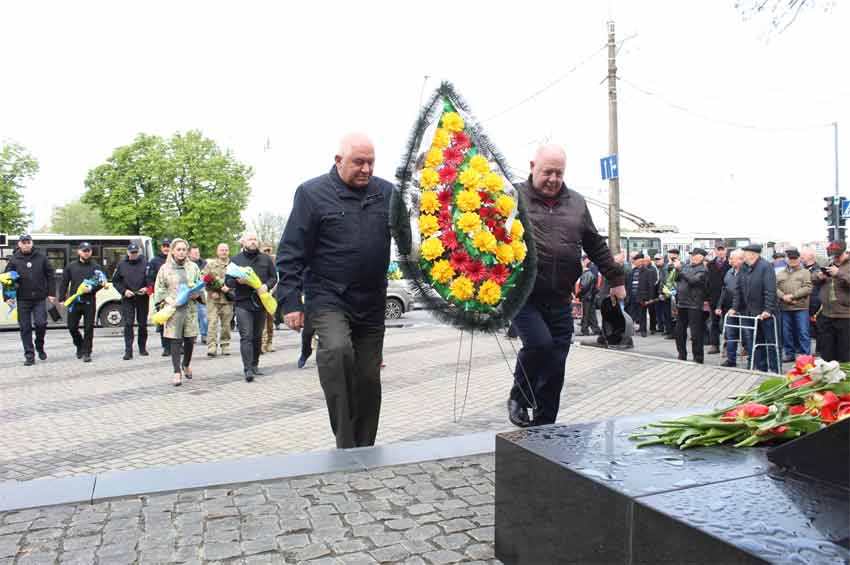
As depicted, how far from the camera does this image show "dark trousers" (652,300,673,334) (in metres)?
16.0

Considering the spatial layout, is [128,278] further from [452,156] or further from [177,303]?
[452,156]

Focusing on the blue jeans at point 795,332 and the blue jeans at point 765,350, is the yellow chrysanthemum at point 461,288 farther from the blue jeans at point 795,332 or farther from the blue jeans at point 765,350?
the blue jeans at point 795,332

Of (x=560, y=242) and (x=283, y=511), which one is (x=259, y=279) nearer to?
(x=560, y=242)

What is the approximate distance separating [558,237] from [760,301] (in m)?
6.66

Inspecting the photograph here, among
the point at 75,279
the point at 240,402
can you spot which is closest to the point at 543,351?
the point at 240,402

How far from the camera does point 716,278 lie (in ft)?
41.0

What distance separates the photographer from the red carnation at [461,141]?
483 cm

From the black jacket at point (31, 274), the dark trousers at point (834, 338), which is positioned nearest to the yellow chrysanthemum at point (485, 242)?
the dark trousers at point (834, 338)

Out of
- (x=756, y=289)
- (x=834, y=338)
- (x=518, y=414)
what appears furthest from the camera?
(x=756, y=289)

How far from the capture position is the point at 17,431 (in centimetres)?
649

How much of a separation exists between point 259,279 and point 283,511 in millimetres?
6600

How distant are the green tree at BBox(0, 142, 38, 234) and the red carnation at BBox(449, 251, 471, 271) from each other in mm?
45084

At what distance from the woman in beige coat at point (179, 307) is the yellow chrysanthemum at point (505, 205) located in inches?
229

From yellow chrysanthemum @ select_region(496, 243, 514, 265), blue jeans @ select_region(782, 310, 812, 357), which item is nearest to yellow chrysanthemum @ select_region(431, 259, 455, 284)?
yellow chrysanthemum @ select_region(496, 243, 514, 265)
